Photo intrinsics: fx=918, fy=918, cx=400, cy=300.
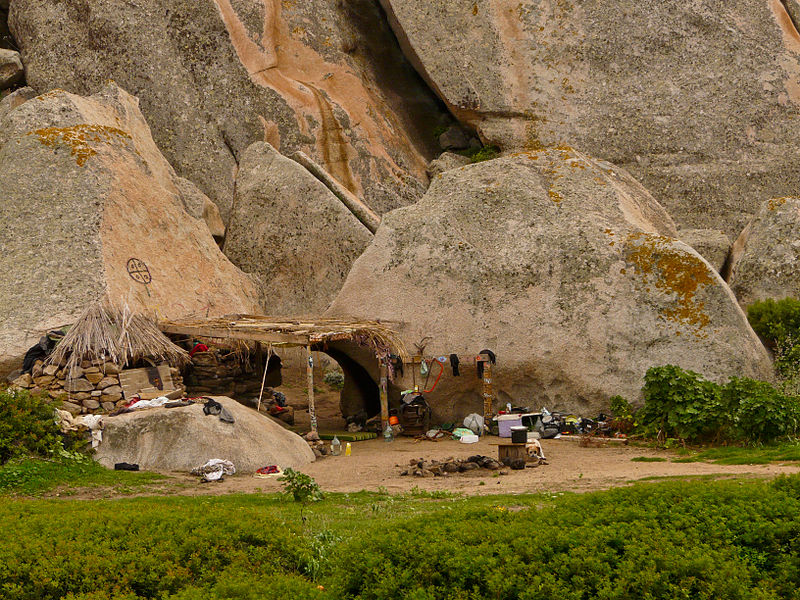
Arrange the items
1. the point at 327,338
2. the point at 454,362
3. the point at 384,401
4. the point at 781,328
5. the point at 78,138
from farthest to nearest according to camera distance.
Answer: the point at 78,138 → the point at 781,328 → the point at 454,362 → the point at 384,401 → the point at 327,338

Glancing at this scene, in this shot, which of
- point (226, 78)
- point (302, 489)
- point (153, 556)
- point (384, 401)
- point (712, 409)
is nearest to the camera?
point (153, 556)

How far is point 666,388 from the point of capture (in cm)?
1528

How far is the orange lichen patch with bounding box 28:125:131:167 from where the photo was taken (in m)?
19.8

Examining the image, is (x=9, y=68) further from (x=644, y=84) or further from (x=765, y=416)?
(x=765, y=416)

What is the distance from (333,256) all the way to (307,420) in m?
5.42

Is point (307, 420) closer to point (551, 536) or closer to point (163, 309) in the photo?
point (163, 309)

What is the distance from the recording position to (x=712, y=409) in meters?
14.4

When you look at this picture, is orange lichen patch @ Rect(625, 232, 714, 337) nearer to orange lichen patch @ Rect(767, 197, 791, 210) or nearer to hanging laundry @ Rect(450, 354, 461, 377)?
hanging laundry @ Rect(450, 354, 461, 377)

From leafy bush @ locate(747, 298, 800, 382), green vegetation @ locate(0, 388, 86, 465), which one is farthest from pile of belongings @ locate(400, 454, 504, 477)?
leafy bush @ locate(747, 298, 800, 382)

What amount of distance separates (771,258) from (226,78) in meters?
15.7

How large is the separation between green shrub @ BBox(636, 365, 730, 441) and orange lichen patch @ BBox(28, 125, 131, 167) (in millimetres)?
12607

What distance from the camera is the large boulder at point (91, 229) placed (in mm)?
17297

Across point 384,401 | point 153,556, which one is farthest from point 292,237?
point 153,556

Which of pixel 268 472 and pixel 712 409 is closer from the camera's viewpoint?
pixel 268 472
